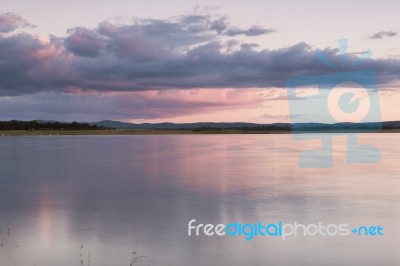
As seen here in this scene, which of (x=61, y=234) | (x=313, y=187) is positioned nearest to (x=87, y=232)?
(x=61, y=234)

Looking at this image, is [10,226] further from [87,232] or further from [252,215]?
[252,215]

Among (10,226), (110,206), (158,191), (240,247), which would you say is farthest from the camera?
(158,191)

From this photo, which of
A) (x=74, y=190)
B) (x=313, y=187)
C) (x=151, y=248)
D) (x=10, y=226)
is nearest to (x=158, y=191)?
(x=74, y=190)

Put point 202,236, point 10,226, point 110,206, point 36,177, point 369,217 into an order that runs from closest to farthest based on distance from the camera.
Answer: point 202,236 < point 10,226 < point 369,217 < point 110,206 < point 36,177

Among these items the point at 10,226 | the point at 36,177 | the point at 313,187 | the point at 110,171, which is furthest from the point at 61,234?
the point at 110,171

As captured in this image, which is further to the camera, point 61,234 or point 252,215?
point 252,215

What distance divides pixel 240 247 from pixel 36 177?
28.8m

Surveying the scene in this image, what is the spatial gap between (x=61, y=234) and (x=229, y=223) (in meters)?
6.86

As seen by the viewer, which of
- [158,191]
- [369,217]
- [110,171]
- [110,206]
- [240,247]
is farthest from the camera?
[110,171]

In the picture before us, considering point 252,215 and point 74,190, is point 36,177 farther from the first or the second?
point 252,215

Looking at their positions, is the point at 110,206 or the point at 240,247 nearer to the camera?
Result: the point at 240,247

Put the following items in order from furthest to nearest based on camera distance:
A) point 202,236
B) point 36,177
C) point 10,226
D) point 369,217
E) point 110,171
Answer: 1. point 110,171
2. point 36,177
3. point 369,217
4. point 10,226
5. point 202,236

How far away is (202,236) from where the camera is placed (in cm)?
1714

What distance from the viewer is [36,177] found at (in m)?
40.1
